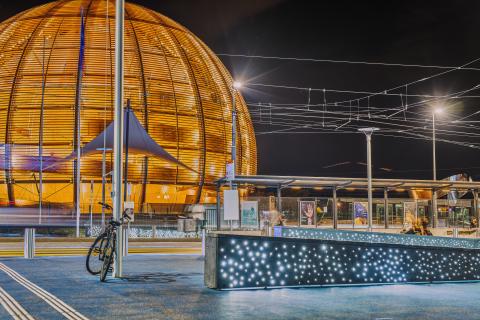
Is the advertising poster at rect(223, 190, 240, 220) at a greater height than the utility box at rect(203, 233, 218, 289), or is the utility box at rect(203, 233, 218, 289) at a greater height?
the advertising poster at rect(223, 190, 240, 220)

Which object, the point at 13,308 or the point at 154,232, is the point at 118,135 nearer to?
the point at 13,308

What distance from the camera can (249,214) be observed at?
1224 inches

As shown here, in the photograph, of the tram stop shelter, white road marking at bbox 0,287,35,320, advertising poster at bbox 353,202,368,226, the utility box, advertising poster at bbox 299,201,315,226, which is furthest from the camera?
advertising poster at bbox 353,202,368,226

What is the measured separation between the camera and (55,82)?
45.3 metres

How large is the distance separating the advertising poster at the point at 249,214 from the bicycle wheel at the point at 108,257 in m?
19.2

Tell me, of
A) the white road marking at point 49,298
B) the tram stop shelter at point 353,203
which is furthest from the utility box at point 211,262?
the tram stop shelter at point 353,203

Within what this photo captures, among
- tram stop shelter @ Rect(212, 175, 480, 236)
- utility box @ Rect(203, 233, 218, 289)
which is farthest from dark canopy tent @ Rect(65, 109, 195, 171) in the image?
utility box @ Rect(203, 233, 218, 289)

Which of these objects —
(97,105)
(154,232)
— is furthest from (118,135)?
(97,105)

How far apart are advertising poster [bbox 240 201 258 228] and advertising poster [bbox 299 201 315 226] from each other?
12.9 feet

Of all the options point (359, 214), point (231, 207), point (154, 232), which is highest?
point (231, 207)

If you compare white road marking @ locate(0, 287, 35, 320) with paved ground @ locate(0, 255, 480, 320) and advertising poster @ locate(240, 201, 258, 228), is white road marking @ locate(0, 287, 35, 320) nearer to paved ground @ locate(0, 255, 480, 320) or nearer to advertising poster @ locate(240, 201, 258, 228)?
paved ground @ locate(0, 255, 480, 320)

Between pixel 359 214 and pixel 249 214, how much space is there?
772cm

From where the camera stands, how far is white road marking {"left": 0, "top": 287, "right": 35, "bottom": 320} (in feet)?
23.6

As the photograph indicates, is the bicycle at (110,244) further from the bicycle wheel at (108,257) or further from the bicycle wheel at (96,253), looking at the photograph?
the bicycle wheel at (96,253)
